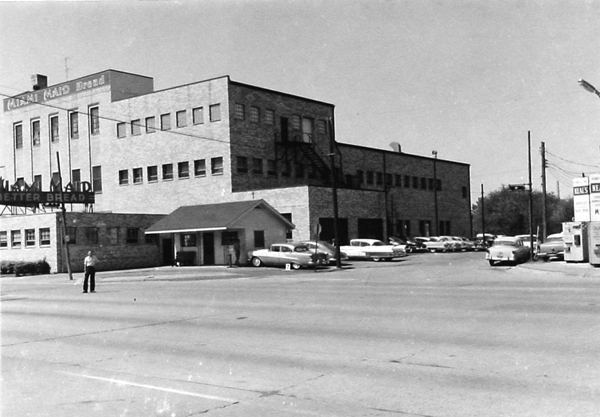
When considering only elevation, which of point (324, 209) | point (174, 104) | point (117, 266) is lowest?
point (117, 266)

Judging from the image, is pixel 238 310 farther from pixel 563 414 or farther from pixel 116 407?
pixel 563 414

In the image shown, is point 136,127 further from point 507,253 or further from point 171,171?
point 507,253

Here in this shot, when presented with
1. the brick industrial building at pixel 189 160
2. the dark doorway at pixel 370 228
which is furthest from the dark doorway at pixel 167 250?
the dark doorway at pixel 370 228

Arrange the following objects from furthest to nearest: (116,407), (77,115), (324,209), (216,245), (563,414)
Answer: (77,115) → (324,209) → (216,245) → (116,407) → (563,414)

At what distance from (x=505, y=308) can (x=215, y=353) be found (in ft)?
24.0

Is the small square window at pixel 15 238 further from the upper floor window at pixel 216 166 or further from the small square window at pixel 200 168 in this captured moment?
the upper floor window at pixel 216 166

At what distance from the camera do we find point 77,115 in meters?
60.3

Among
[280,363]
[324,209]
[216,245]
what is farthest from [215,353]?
[324,209]

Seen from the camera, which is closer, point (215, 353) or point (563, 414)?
point (563, 414)

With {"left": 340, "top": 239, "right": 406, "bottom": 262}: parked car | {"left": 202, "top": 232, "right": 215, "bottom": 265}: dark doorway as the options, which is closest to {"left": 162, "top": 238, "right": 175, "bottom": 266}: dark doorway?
{"left": 202, "top": 232, "right": 215, "bottom": 265}: dark doorway

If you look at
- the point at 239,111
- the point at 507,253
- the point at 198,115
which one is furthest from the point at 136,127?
the point at 507,253

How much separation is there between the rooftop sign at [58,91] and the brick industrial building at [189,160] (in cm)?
10

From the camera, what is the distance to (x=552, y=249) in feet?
123

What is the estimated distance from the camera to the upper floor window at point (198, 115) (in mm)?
51156
